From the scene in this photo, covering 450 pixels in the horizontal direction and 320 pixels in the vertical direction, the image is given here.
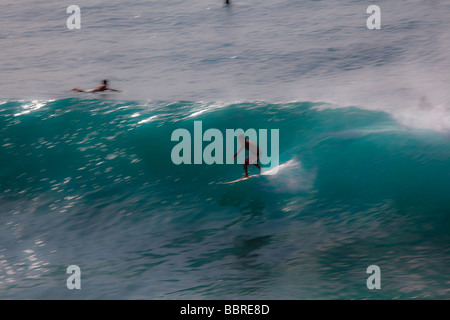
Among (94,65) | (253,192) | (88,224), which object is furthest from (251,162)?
(94,65)

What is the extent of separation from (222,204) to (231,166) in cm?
152

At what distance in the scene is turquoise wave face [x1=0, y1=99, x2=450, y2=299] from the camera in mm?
10578

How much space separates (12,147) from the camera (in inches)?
622

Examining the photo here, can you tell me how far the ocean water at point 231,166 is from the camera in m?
10.8

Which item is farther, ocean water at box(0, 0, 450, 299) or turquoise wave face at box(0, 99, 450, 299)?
ocean water at box(0, 0, 450, 299)

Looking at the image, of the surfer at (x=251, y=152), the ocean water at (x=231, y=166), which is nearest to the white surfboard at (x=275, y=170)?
the ocean water at (x=231, y=166)

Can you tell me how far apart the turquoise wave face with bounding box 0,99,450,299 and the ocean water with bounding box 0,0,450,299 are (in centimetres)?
4

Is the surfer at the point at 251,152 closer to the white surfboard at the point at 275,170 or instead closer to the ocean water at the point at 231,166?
the white surfboard at the point at 275,170

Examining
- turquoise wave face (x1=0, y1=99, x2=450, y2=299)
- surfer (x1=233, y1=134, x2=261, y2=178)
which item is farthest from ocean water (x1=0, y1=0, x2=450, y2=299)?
surfer (x1=233, y1=134, x2=261, y2=178)

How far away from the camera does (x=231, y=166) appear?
14117mm

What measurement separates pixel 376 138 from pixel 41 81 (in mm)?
10664

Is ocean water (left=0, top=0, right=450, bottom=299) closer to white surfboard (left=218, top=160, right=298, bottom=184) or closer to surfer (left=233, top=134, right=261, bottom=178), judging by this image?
white surfboard (left=218, top=160, right=298, bottom=184)

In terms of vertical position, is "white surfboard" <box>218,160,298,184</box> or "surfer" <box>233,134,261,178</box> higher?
"surfer" <box>233,134,261,178</box>

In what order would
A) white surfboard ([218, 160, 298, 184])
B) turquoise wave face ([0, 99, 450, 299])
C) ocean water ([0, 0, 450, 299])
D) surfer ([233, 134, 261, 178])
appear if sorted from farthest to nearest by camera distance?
white surfboard ([218, 160, 298, 184]), surfer ([233, 134, 261, 178]), ocean water ([0, 0, 450, 299]), turquoise wave face ([0, 99, 450, 299])
